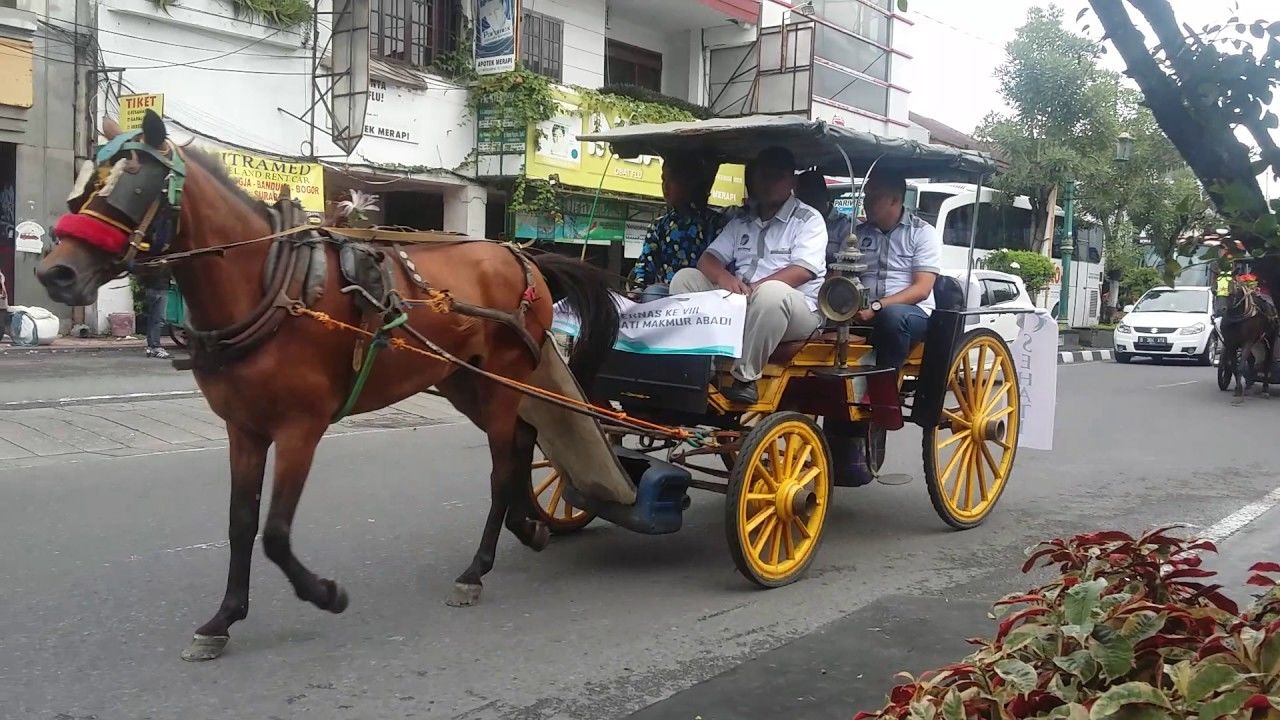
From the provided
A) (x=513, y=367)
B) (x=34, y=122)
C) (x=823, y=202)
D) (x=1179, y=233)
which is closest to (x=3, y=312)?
(x=34, y=122)

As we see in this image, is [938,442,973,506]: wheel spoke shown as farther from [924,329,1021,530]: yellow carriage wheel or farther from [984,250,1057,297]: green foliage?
A: [984,250,1057,297]: green foliage

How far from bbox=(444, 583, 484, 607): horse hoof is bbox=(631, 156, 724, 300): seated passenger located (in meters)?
2.09

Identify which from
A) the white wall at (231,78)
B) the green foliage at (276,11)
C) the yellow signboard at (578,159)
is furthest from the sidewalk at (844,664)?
the green foliage at (276,11)

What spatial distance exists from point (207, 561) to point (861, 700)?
10.5 ft

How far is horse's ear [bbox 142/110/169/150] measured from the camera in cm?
357

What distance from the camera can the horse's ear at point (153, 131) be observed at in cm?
357

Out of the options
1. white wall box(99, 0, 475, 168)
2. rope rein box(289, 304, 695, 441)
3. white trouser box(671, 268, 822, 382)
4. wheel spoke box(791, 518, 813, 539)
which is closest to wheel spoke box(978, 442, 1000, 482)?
wheel spoke box(791, 518, 813, 539)

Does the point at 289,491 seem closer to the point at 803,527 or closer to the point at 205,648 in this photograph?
the point at 205,648

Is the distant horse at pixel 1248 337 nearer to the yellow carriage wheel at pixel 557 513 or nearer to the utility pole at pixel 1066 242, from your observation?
the utility pole at pixel 1066 242

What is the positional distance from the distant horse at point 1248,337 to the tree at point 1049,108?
10.7 meters

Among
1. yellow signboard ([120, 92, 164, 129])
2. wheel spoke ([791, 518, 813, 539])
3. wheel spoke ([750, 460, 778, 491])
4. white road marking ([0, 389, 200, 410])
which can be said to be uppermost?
yellow signboard ([120, 92, 164, 129])

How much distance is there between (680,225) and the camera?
6172 millimetres

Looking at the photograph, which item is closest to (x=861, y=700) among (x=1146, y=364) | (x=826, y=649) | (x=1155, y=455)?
(x=826, y=649)

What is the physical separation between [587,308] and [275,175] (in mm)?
10579
